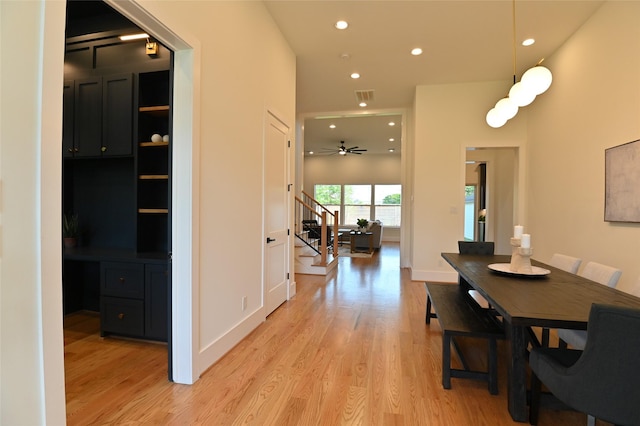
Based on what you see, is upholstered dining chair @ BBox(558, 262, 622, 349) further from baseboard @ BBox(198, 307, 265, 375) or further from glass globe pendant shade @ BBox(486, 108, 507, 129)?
baseboard @ BBox(198, 307, 265, 375)

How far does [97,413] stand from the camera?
1.85 meters

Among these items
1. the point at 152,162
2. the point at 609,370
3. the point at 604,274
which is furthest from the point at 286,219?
the point at 609,370

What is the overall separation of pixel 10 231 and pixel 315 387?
190cm

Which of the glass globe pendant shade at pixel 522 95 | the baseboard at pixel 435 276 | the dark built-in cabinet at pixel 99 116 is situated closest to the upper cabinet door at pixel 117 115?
the dark built-in cabinet at pixel 99 116

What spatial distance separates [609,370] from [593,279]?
1528 mm

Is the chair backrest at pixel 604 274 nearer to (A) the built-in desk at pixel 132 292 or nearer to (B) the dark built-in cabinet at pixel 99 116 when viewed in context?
(A) the built-in desk at pixel 132 292

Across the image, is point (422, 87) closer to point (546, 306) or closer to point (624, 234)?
point (624, 234)

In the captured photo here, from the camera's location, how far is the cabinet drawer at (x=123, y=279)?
8.93 feet

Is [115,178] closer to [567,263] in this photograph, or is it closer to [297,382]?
[297,382]

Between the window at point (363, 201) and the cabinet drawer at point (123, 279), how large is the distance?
34.8 feet

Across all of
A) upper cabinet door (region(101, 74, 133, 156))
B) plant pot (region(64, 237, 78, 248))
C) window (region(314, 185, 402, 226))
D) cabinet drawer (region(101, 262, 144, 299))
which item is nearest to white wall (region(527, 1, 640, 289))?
cabinet drawer (region(101, 262, 144, 299))

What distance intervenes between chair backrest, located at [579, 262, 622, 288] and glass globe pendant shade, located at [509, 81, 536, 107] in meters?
1.40

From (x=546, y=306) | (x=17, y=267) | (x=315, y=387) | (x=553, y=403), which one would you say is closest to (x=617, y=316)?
(x=546, y=306)

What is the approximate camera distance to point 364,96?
5.89m
